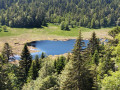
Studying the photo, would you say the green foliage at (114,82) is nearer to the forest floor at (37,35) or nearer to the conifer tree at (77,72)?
the conifer tree at (77,72)

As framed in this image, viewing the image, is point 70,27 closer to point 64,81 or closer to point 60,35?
point 60,35

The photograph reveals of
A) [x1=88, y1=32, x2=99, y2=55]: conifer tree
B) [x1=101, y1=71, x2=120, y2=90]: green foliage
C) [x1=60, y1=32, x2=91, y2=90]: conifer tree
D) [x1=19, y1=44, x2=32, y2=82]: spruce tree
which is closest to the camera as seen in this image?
[x1=101, y1=71, x2=120, y2=90]: green foliage

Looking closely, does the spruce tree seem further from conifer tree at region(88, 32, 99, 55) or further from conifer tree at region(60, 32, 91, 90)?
conifer tree at region(60, 32, 91, 90)

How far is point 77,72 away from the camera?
2286cm

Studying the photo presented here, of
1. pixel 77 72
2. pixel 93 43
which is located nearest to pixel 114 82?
pixel 77 72

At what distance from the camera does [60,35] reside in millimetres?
156875

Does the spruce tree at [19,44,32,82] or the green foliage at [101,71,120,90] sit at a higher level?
the green foliage at [101,71,120,90]

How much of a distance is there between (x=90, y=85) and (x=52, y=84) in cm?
695

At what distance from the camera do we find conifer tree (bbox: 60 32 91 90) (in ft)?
75.0

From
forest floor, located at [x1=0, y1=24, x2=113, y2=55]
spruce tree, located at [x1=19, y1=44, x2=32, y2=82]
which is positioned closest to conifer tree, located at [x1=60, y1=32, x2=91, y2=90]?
spruce tree, located at [x1=19, y1=44, x2=32, y2=82]

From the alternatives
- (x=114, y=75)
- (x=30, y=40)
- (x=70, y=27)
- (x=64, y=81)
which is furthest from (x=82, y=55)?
(x=70, y=27)

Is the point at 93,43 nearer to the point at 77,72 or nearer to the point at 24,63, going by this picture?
the point at 24,63

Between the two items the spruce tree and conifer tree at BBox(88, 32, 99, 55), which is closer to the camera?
conifer tree at BBox(88, 32, 99, 55)

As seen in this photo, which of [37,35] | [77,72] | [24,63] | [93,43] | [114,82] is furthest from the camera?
[37,35]
